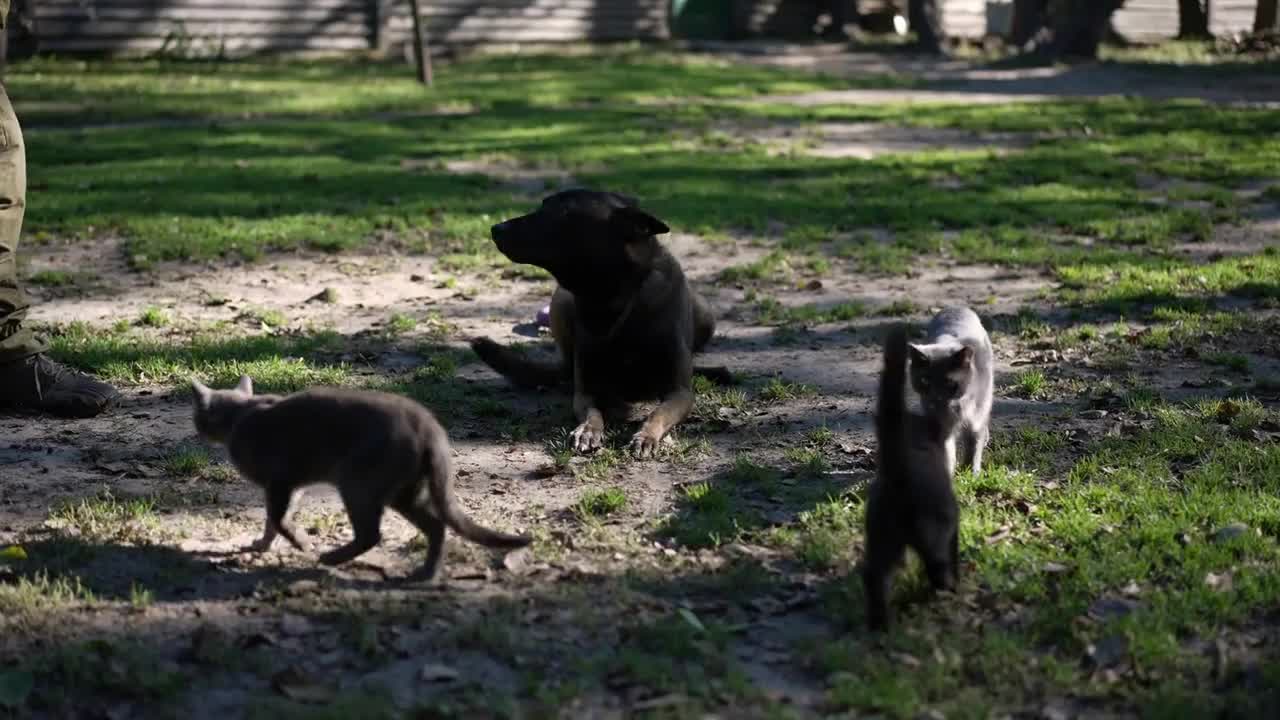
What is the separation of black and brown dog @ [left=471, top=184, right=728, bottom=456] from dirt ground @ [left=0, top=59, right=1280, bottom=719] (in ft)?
0.78

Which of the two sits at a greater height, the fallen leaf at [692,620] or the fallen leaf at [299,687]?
the fallen leaf at [299,687]

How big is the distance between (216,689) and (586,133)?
40.7 feet

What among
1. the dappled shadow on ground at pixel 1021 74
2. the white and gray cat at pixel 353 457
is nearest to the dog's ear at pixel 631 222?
the white and gray cat at pixel 353 457

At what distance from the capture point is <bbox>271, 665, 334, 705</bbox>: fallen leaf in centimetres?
364

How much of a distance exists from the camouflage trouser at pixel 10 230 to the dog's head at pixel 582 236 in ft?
7.03

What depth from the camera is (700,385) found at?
23.0ft

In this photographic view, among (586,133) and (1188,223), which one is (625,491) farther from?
(586,133)

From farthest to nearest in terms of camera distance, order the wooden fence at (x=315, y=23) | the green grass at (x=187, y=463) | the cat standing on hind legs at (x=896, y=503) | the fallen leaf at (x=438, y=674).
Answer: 1. the wooden fence at (x=315, y=23)
2. the green grass at (x=187, y=463)
3. the cat standing on hind legs at (x=896, y=503)
4. the fallen leaf at (x=438, y=674)

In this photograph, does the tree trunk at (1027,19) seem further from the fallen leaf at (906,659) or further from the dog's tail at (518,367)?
the fallen leaf at (906,659)

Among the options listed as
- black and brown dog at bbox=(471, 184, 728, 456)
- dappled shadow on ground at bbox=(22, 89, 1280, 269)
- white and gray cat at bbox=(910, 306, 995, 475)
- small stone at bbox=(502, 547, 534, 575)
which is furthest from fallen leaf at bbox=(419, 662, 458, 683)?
dappled shadow on ground at bbox=(22, 89, 1280, 269)

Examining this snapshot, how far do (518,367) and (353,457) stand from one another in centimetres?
285

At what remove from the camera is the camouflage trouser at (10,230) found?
6133mm

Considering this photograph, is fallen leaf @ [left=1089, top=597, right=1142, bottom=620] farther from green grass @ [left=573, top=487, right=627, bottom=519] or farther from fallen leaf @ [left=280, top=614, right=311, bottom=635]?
fallen leaf @ [left=280, top=614, right=311, bottom=635]

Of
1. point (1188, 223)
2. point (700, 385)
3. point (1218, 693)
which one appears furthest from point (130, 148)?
point (1218, 693)
